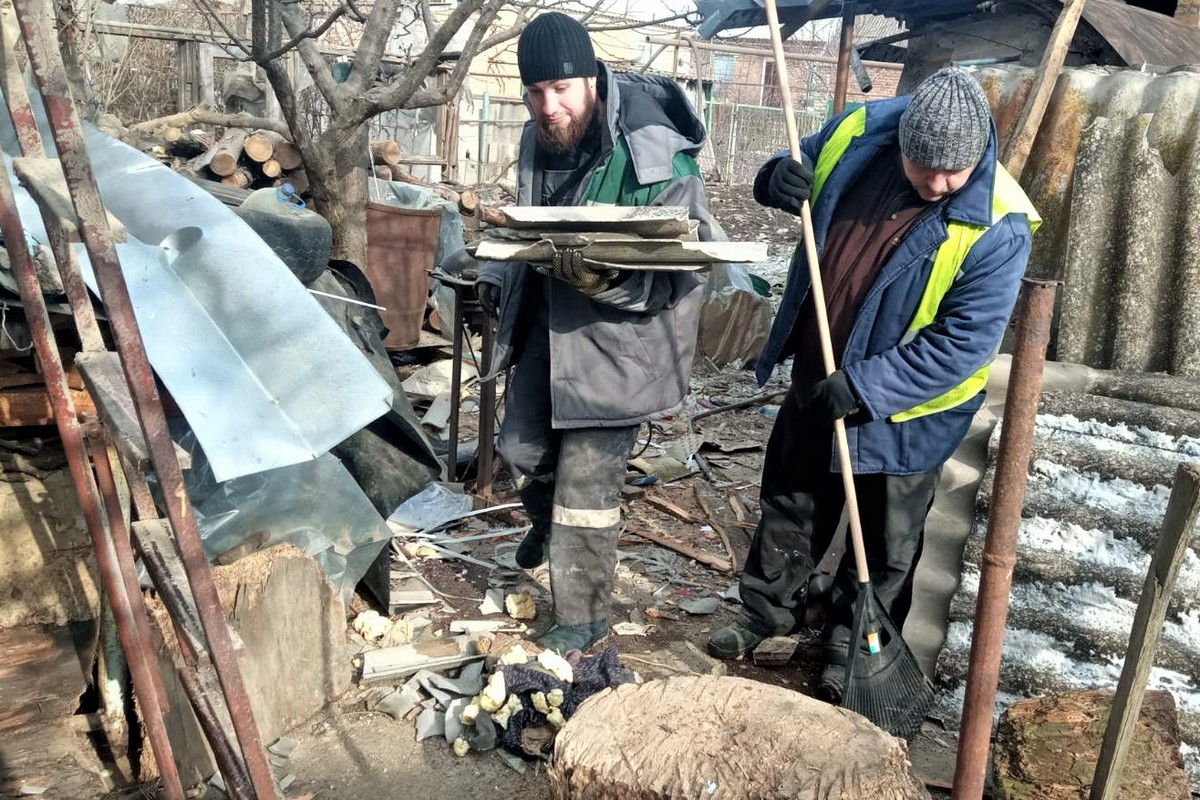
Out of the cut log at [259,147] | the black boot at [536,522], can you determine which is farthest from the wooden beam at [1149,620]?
the cut log at [259,147]

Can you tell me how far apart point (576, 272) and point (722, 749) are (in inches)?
Result: 64.5

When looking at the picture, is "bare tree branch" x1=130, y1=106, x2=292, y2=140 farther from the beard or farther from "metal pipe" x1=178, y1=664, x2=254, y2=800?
"metal pipe" x1=178, y1=664, x2=254, y2=800

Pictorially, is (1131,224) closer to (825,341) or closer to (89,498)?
(825,341)

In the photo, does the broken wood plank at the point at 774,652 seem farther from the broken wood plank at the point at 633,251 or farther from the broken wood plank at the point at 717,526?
the broken wood plank at the point at 633,251

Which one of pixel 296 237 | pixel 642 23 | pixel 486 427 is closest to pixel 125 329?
pixel 296 237

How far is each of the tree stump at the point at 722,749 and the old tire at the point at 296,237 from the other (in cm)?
225

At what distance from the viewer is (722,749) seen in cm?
224

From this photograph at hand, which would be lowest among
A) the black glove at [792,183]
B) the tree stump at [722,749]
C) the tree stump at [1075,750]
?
the tree stump at [1075,750]

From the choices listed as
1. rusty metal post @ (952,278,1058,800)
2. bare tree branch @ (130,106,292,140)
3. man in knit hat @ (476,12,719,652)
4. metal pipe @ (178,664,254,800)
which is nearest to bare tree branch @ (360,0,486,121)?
bare tree branch @ (130,106,292,140)

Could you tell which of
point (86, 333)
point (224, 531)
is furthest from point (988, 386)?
point (86, 333)

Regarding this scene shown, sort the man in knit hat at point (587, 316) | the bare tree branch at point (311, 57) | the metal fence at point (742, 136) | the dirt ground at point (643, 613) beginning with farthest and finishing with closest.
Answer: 1. the metal fence at point (742, 136)
2. the bare tree branch at point (311, 57)
3. the man in knit hat at point (587, 316)
4. the dirt ground at point (643, 613)

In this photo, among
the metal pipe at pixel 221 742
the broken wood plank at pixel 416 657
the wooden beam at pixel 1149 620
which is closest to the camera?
the wooden beam at pixel 1149 620

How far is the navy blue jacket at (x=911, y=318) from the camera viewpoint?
10.6ft

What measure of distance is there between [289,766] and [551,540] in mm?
1243
